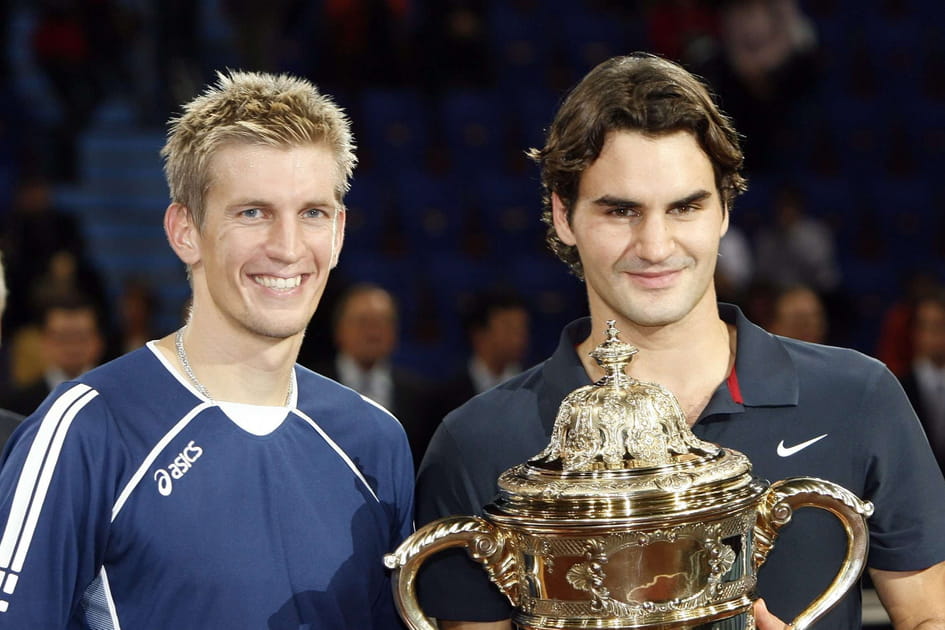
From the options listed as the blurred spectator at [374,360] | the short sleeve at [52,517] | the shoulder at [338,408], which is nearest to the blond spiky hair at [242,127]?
the shoulder at [338,408]

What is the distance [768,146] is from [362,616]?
820 centimetres

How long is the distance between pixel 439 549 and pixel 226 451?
0.47 metres

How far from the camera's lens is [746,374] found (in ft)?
8.99

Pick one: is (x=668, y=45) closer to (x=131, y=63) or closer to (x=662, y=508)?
(x=131, y=63)

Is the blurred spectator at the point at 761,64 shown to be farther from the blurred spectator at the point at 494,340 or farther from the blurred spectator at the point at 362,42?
the blurred spectator at the point at 494,340

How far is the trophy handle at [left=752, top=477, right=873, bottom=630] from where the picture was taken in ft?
7.82

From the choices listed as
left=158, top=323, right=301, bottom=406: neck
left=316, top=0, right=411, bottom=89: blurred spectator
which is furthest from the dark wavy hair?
left=316, top=0, right=411, bottom=89: blurred spectator

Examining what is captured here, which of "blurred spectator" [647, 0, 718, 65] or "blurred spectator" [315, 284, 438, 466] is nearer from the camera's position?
"blurred spectator" [315, 284, 438, 466]

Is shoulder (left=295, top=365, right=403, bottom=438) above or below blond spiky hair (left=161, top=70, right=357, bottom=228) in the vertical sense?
below

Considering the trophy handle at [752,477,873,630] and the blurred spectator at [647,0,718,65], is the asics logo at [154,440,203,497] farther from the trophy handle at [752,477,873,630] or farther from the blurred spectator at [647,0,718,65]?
the blurred spectator at [647,0,718,65]

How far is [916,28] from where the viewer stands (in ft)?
37.4

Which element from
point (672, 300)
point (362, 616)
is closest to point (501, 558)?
point (362, 616)

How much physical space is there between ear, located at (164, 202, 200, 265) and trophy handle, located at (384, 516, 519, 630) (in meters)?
0.71

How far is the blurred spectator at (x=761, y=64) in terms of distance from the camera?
999 centimetres
